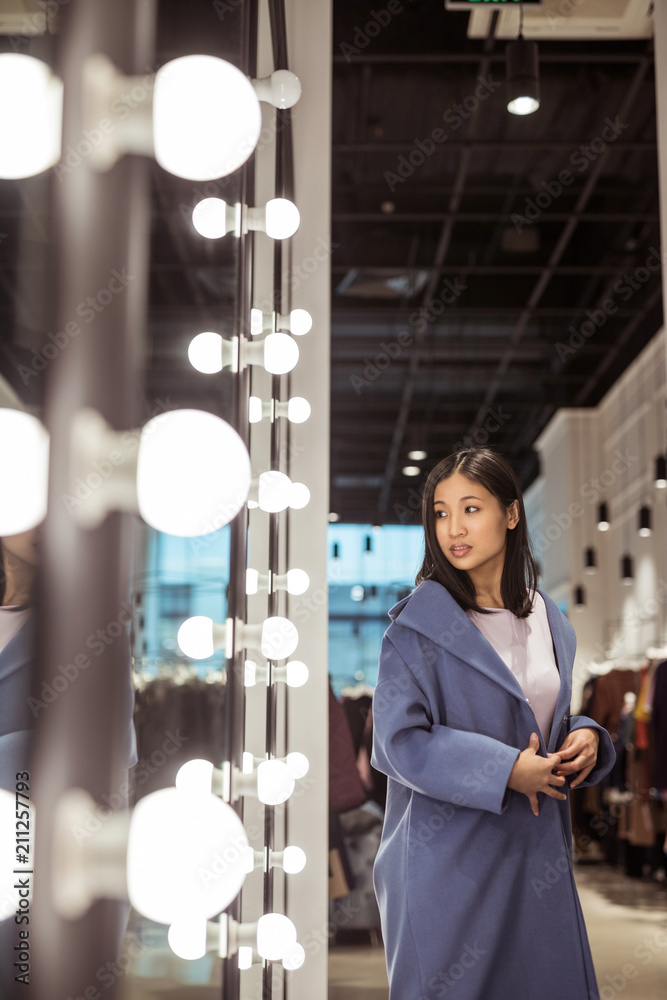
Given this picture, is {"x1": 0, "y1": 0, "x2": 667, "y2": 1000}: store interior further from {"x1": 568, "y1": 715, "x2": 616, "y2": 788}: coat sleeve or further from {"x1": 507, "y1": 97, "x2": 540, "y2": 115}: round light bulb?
{"x1": 568, "y1": 715, "x2": 616, "y2": 788}: coat sleeve

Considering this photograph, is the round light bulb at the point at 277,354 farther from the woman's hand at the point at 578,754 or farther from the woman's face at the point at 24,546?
the woman's face at the point at 24,546

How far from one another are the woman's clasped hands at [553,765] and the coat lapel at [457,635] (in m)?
0.06

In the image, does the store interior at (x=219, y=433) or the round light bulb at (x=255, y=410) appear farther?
the round light bulb at (x=255, y=410)

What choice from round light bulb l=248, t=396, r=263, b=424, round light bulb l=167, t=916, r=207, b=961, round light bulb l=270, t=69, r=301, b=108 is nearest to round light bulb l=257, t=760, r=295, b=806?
round light bulb l=248, t=396, r=263, b=424

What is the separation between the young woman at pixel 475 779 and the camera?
4.07ft

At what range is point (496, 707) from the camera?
4.39 feet

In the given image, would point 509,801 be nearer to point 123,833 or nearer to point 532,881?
point 532,881

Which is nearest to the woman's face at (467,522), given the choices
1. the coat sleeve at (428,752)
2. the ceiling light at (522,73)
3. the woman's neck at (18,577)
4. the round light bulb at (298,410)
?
the coat sleeve at (428,752)

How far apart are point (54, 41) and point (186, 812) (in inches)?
13.4

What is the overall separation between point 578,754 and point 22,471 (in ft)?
3.63

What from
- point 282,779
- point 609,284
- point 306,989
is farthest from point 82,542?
point 609,284

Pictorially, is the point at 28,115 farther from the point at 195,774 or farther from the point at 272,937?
the point at 272,937

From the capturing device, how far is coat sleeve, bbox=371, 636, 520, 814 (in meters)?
1.22

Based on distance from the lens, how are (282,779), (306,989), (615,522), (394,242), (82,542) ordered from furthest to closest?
(615,522) → (394,242) → (306,989) → (282,779) → (82,542)
